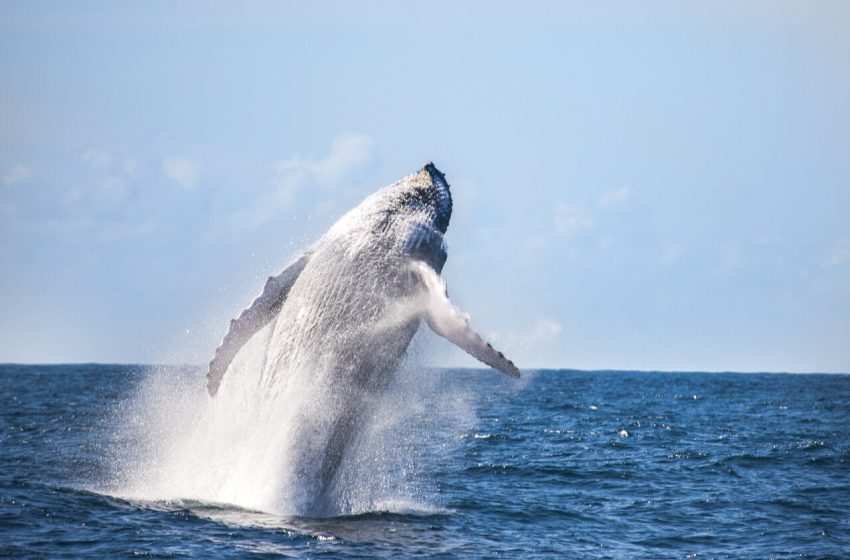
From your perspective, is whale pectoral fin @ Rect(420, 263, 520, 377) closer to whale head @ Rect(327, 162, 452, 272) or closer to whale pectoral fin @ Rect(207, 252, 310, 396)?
whale head @ Rect(327, 162, 452, 272)

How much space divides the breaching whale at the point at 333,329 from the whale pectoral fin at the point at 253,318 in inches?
0.5

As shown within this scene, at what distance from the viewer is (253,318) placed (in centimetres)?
1209

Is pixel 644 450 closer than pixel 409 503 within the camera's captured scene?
No

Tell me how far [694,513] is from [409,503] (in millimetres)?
4243

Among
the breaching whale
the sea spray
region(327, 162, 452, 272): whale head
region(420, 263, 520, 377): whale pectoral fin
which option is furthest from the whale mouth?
the sea spray

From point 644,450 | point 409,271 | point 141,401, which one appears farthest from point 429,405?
point 409,271

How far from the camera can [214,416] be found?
1281 centimetres

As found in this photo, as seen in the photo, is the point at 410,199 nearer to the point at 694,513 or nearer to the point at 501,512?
the point at 501,512

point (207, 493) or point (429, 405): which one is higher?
point (429, 405)

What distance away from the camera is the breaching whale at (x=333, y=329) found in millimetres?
11977

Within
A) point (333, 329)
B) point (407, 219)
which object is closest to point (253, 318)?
point (333, 329)

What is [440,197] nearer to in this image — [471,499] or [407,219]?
[407,219]

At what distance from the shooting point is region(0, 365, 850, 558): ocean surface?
1114 centimetres

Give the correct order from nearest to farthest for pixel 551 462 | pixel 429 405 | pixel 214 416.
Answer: pixel 214 416 → pixel 551 462 → pixel 429 405
